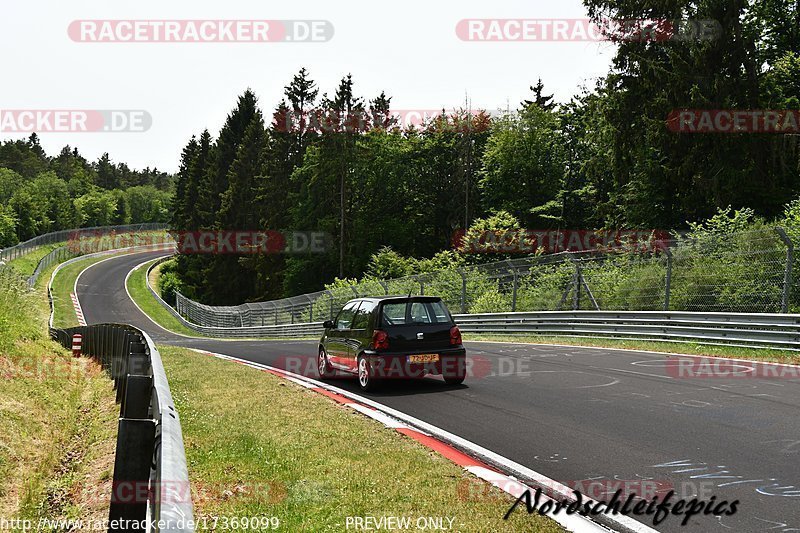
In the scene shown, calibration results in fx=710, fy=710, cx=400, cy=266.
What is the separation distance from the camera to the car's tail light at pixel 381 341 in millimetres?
11367

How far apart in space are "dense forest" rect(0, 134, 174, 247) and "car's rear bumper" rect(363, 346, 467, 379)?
89960mm

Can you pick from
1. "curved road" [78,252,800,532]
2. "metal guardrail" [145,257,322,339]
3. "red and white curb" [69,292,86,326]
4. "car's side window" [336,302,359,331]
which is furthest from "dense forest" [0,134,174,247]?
"curved road" [78,252,800,532]

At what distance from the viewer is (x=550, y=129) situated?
61.0 metres

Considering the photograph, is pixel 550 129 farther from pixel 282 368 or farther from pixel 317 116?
pixel 282 368

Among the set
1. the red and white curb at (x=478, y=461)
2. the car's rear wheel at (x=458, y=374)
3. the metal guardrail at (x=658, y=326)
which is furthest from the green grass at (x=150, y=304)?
the red and white curb at (x=478, y=461)

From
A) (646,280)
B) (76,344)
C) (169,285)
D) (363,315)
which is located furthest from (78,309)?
(363,315)

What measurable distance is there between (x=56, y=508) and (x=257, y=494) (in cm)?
238

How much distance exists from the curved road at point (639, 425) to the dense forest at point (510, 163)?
768 inches

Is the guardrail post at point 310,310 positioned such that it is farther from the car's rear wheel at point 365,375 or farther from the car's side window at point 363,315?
the car's rear wheel at point 365,375

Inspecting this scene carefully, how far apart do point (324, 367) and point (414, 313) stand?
308cm

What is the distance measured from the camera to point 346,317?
13.1 metres

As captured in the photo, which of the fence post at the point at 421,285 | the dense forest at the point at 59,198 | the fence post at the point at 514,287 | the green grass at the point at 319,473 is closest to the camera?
the green grass at the point at 319,473

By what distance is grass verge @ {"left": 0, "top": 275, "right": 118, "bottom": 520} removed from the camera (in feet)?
21.1

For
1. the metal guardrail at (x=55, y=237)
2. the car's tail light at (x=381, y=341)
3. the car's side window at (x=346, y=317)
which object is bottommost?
the car's tail light at (x=381, y=341)
